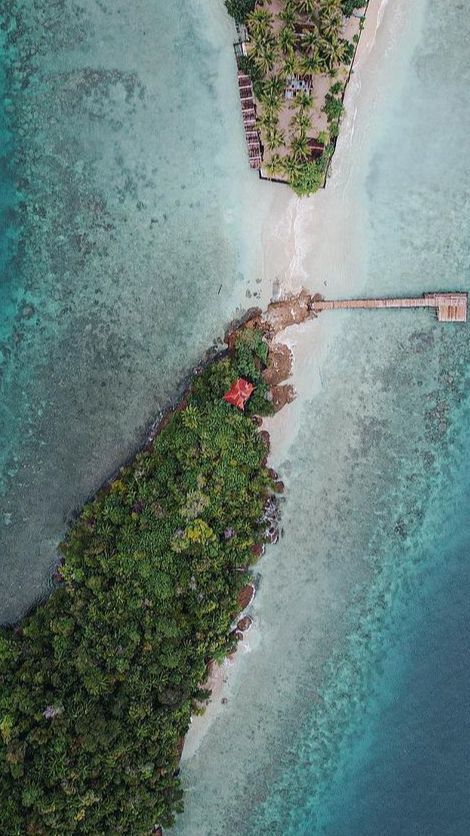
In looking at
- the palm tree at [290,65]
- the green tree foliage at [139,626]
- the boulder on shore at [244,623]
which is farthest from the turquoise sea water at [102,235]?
the boulder on shore at [244,623]

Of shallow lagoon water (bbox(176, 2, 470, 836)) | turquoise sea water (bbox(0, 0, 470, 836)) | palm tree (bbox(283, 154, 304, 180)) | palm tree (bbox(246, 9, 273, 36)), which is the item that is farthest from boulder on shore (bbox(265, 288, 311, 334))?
palm tree (bbox(246, 9, 273, 36))

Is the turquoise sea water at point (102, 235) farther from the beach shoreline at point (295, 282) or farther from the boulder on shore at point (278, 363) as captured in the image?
the boulder on shore at point (278, 363)

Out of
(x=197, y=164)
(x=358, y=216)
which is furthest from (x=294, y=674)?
(x=197, y=164)

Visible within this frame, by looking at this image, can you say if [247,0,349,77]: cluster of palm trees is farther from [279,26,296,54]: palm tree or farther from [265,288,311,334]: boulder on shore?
[265,288,311,334]: boulder on shore

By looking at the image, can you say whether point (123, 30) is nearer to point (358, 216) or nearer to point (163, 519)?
point (358, 216)

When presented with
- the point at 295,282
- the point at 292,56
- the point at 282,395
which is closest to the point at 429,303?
the point at 295,282
